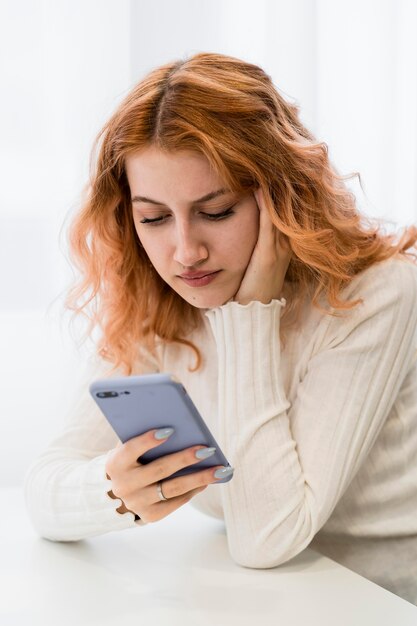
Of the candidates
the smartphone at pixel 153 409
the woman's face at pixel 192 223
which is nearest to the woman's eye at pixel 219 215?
the woman's face at pixel 192 223

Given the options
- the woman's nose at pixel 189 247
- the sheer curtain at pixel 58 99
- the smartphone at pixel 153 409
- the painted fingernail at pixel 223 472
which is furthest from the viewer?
the sheer curtain at pixel 58 99

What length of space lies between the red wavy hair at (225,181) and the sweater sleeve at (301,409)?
0.19ft

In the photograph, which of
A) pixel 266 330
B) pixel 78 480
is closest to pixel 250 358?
pixel 266 330

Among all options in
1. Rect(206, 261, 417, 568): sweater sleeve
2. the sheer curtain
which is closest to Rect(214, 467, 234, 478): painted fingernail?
Rect(206, 261, 417, 568): sweater sleeve

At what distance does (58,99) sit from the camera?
1794mm

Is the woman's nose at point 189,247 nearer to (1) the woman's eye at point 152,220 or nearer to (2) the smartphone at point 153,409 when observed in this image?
(1) the woman's eye at point 152,220

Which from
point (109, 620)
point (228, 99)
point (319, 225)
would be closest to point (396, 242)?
point (319, 225)

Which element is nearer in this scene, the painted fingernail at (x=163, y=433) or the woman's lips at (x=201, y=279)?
the painted fingernail at (x=163, y=433)

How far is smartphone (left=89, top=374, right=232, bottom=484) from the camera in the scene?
0.84 m

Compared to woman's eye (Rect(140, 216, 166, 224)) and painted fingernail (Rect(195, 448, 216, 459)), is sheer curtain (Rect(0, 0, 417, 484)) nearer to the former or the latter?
woman's eye (Rect(140, 216, 166, 224))

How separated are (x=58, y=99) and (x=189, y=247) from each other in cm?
88

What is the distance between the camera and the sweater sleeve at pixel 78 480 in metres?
1.07

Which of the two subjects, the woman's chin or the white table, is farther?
the woman's chin

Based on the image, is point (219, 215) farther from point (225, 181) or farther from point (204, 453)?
point (204, 453)
